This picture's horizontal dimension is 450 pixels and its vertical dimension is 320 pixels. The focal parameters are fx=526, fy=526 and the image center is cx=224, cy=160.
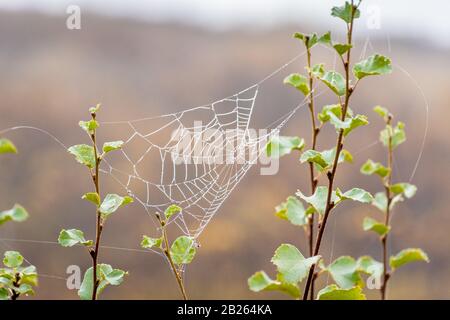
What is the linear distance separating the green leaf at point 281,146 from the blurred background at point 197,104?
0.83 metres

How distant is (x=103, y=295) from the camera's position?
1435 mm

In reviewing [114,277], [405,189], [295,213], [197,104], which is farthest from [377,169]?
[197,104]

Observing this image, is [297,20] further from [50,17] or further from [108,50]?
[50,17]

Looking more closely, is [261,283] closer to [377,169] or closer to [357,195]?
[357,195]

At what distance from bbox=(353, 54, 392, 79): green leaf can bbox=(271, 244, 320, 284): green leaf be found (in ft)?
0.55

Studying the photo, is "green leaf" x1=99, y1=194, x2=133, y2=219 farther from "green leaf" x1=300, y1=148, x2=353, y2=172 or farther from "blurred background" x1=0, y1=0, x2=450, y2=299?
"blurred background" x1=0, y1=0, x2=450, y2=299

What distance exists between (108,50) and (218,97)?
0.36m

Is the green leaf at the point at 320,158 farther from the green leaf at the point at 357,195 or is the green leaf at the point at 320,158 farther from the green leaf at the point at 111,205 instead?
the green leaf at the point at 111,205

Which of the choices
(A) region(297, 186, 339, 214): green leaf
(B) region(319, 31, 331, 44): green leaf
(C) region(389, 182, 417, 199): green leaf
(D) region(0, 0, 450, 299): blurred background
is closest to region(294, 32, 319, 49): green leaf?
(B) region(319, 31, 331, 44): green leaf

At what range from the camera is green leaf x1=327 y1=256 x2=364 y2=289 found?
0.52m

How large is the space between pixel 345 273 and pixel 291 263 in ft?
0.29
